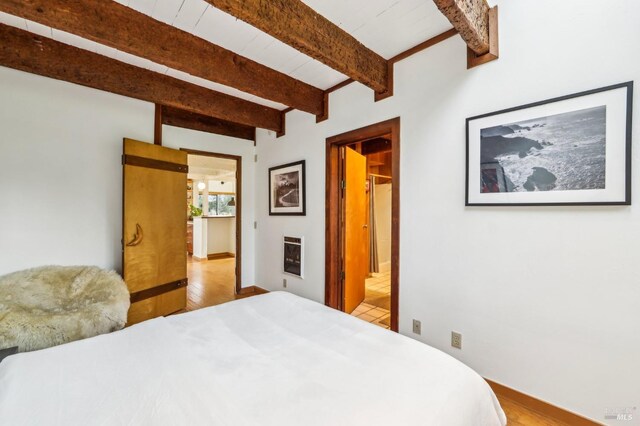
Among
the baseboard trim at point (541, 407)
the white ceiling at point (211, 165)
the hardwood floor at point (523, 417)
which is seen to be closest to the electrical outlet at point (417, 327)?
the baseboard trim at point (541, 407)

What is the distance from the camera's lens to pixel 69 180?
8.64 ft

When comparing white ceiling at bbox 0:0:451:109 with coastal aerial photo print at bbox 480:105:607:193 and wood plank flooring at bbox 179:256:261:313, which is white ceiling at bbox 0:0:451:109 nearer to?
coastal aerial photo print at bbox 480:105:607:193

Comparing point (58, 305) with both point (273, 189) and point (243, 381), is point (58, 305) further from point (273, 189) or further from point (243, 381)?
point (273, 189)

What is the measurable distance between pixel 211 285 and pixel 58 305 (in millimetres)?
2289

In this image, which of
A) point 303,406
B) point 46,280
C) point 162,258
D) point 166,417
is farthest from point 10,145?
point 303,406

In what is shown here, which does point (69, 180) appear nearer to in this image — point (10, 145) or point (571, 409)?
point (10, 145)

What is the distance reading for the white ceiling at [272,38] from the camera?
71.6 inches

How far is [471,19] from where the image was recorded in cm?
157

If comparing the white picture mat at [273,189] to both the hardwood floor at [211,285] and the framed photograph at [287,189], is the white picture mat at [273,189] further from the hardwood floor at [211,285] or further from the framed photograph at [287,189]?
the hardwood floor at [211,285]

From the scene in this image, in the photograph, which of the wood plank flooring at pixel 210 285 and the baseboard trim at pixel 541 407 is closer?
the baseboard trim at pixel 541 407

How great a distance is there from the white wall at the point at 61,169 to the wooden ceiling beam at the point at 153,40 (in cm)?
124

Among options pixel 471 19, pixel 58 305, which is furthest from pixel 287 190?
pixel 471 19

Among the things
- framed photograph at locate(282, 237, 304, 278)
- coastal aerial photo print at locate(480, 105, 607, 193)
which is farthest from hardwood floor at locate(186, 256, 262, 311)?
coastal aerial photo print at locate(480, 105, 607, 193)

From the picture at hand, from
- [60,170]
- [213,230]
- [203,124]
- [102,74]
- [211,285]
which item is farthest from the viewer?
[213,230]
